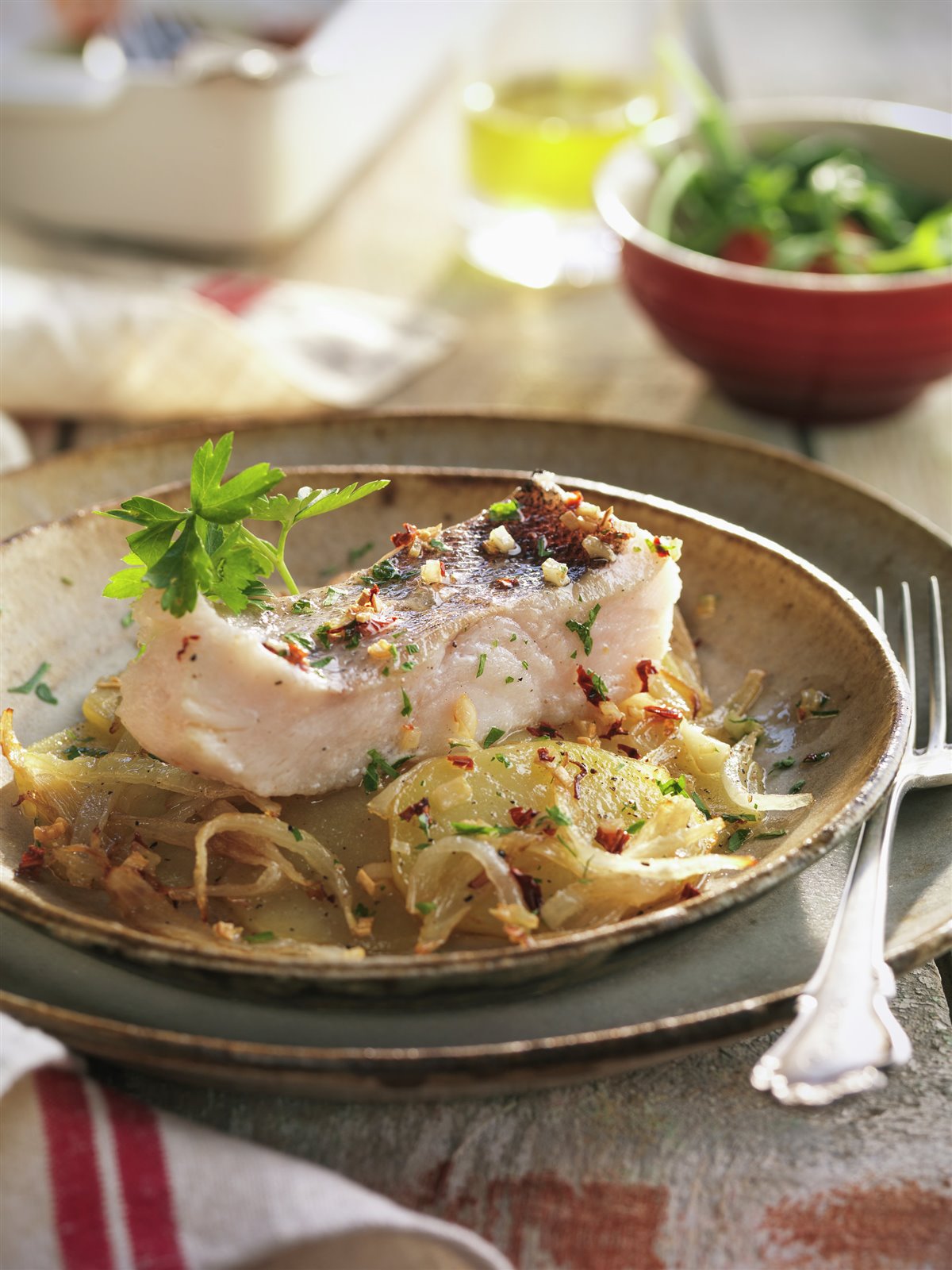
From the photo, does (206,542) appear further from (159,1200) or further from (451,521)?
(159,1200)

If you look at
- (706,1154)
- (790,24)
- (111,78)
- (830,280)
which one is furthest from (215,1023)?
(790,24)

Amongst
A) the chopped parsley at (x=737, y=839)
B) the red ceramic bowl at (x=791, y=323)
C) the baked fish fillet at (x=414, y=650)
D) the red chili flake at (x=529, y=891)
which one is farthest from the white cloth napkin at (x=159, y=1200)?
the red ceramic bowl at (x=791, y=323)

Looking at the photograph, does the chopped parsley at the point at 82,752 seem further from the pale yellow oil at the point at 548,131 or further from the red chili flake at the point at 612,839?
the pale yellow oil at the point at 548,131

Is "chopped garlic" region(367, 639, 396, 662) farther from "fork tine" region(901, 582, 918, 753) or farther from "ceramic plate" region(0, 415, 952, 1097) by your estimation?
"fork tine" region(901, 582, 918, 753)

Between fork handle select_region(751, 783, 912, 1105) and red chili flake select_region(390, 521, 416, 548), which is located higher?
red chili flake select_region(390, 521, 416, 548)

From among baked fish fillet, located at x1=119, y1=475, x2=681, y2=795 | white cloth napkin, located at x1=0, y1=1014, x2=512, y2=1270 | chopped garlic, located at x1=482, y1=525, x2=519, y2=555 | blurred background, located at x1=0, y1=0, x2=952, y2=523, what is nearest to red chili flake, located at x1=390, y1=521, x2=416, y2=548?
baked fish fillet, located at x1=119, y1=475, x2=681, y2=795
